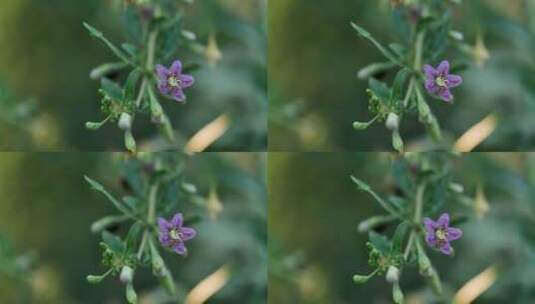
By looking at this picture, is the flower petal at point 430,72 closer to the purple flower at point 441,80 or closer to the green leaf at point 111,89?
the purple flower at point 441,80

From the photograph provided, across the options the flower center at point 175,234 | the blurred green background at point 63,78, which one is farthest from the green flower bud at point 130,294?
the blurred green background at point 63,78

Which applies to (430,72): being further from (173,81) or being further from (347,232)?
(173,81)

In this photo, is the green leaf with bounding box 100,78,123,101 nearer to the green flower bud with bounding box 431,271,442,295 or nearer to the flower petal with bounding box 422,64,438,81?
the flower petal with bounding box 422,64,438,81

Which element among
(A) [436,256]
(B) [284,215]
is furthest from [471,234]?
(B) [284,215]

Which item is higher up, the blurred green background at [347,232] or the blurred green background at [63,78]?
the blurred green background at [63,78]

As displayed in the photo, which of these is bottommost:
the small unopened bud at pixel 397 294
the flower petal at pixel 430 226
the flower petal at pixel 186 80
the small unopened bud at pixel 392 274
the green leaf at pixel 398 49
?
the small unopened bud at pixel 397 294

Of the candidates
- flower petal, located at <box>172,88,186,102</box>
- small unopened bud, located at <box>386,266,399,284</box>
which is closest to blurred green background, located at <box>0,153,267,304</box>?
flower petal, located at <box>172,88,186,102</box>

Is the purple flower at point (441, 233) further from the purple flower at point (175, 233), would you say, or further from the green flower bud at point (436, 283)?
the purple flower at point (175, 233)
